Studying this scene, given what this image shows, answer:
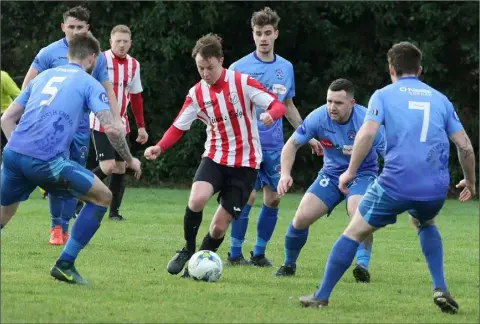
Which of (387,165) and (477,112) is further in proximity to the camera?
(477,112)

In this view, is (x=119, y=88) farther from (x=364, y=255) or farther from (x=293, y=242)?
(x=364, y=255)

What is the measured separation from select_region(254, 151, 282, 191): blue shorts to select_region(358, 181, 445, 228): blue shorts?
283 cm

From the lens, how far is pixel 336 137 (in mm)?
8453

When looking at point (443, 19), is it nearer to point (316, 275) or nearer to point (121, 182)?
point (121, 182)

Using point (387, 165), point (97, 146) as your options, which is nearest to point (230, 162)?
point (387, 165)

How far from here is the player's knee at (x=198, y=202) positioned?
8039 millimetres

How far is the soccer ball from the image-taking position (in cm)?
784

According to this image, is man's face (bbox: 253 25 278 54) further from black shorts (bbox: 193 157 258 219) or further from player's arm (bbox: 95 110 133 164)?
player's arm (bbox: 95 110 133 164)

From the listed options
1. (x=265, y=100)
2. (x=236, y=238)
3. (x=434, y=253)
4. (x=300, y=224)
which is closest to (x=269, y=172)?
(x=236, y=238)

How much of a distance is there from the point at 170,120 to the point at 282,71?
513 inches

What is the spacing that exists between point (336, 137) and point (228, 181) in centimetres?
98

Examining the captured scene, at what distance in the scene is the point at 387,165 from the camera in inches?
264

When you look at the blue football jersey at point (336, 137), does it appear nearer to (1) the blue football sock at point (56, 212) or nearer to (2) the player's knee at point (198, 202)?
(2) the player's knee at point (198, 202)

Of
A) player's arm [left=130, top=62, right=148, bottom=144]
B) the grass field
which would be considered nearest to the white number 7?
the grass field
